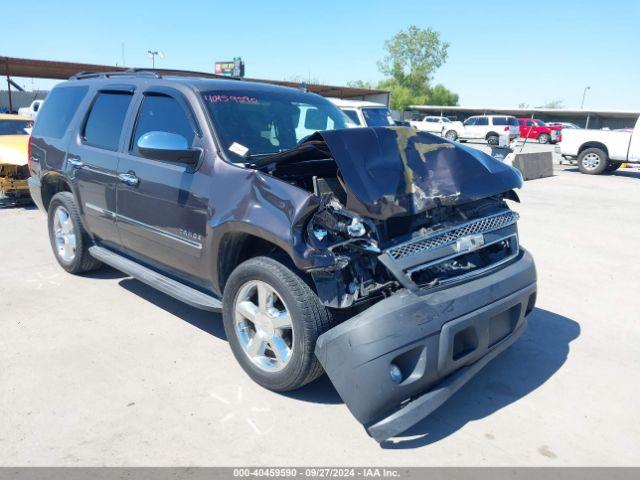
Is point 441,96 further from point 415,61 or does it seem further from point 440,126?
point 440,126

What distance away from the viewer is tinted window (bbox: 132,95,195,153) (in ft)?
12.5

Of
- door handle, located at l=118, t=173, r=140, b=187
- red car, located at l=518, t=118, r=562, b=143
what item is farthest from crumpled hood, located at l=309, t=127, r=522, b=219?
red car, located at l=518, t=118, r=562, b=143

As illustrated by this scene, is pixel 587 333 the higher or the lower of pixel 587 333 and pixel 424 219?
the lower

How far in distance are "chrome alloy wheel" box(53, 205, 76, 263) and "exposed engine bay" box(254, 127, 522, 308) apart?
2.98 metres

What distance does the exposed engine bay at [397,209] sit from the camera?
2.75 metres

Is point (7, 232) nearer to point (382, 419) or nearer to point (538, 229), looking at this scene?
point (382, 419)

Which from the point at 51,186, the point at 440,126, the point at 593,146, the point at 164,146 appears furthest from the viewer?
the point at 440,126

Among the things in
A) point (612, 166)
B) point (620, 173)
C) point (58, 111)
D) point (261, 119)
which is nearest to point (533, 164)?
point (612, 166)

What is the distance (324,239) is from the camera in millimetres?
2807

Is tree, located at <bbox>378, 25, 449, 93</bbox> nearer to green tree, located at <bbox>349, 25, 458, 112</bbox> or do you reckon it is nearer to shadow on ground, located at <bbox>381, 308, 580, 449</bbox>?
green tree, located at <bbox>349, 25, 458, 112</bbox>

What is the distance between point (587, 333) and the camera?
4.26m

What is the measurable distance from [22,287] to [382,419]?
13.5ft

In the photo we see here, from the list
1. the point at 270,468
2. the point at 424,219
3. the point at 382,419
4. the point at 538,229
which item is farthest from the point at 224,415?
the point at 538,229

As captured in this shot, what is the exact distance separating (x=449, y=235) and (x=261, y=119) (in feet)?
6.07
